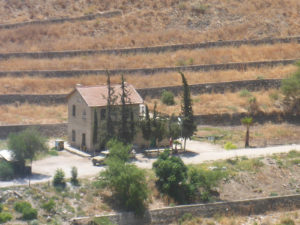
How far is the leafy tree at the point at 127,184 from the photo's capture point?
128ft

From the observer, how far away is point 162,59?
6875 centimetres

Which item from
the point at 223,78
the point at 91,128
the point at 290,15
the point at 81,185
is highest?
the point at 290,15

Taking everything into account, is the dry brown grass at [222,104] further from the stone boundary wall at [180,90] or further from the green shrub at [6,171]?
the green shrub at [6,171]

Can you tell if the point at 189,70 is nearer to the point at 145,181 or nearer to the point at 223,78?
the point at 223,78

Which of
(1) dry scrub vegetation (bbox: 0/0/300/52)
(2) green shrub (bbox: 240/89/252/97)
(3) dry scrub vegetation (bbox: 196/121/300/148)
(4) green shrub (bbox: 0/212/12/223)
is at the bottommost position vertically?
(4) green shrub (bbox: 0/212/12/223)

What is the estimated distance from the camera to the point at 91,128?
48250 millimetres

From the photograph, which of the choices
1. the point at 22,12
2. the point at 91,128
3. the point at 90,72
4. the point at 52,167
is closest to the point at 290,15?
the point at 90,72

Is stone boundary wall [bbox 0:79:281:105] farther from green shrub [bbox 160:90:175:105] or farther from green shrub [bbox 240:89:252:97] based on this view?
green shrub [bbox 160:90:175:105]

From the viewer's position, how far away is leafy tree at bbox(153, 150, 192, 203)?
4056cm

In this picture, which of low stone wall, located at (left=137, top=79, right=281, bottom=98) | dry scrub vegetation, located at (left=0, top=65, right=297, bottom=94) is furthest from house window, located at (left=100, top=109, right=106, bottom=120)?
dry scrub vegetation, located at (left=0, top=65, right=297, bottom=94)

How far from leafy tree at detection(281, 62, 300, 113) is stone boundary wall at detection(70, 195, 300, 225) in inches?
684

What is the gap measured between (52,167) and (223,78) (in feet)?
82.7

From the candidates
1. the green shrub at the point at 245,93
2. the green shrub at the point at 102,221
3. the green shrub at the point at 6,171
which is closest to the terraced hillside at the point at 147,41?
the green shrub at the point at 245,93

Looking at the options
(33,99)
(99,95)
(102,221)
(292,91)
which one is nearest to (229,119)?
(292,91)
